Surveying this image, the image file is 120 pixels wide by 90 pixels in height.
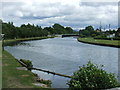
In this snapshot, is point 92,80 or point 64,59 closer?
point 92,80

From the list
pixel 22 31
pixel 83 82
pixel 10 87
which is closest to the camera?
pixel 83 82

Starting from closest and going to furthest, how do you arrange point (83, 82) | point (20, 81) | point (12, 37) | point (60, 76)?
point (83, 82) → point (20, 81) → point (60, 76) → point (12, 37)

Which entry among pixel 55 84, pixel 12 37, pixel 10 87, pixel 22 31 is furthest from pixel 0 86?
pixel 22 31

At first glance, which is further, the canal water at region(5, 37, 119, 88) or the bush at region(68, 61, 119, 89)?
the canal water at region(5, 37, 119, 88)

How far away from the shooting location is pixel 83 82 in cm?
802

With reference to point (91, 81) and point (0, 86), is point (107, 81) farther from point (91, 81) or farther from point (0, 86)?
point (0, 86)

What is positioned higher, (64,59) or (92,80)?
(92,80)

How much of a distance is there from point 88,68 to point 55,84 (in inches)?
222

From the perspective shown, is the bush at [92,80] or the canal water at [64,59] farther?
the canal water at [64,59]

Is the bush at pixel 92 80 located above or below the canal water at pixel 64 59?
above

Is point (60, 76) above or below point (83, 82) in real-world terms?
below

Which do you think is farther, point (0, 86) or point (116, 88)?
point (0, 86)

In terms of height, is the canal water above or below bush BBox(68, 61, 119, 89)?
below

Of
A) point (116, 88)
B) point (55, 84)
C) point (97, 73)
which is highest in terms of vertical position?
point (97, 73)
